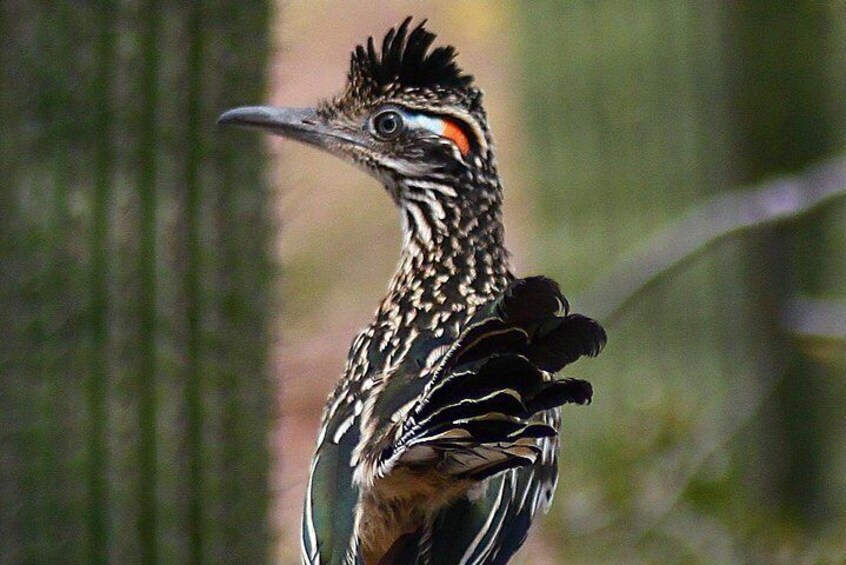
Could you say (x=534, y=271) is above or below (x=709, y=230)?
below

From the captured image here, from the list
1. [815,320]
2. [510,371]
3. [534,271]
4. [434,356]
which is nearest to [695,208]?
[534,271]

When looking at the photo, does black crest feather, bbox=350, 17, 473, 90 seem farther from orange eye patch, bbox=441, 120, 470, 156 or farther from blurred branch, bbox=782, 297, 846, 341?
blurred branch, bbox=782, 297, 846, 341

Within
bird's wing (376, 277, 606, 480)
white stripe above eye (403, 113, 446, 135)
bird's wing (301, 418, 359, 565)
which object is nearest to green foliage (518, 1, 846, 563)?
white stripe above eye (403, 113, 446, 135)

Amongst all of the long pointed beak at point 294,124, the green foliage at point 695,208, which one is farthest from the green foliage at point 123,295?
the green foliage at point 695,208

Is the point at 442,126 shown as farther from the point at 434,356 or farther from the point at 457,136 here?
the point at 434,356

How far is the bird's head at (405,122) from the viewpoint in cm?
456

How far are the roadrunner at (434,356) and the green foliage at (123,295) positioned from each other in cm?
53

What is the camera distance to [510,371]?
320 centimetres

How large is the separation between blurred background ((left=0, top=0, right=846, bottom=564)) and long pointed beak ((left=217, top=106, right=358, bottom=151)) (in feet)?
1.62

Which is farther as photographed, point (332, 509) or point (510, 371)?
point (332, 509)

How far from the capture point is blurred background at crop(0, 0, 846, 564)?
4.92m

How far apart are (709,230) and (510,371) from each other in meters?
3.30

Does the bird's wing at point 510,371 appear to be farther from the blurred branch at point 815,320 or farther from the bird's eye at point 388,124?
the blurred branch at point 815,320

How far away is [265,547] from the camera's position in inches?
204
